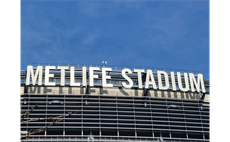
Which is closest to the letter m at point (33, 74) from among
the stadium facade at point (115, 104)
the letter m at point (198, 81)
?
the stadium facade at point (115, 104)

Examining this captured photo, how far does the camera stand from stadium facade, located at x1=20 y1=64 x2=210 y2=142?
3684 centimetres

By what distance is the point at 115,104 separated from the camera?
4006 cm

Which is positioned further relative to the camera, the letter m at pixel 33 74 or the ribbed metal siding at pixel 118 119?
the letter m at pixel 33 74

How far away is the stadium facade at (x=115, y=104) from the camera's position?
36.8m

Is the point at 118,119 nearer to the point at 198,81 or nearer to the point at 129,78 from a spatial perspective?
the point at 129,78

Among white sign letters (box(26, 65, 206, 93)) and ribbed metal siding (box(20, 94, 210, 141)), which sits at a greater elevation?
white sign letters (box(26, 65, 206, 93))

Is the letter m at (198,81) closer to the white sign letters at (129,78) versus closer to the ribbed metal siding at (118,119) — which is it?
the white sign letters at (129,78)

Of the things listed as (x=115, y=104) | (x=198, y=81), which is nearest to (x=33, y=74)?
(x=115, y=104)

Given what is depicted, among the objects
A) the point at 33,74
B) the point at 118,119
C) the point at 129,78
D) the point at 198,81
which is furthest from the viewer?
the point at 198,81

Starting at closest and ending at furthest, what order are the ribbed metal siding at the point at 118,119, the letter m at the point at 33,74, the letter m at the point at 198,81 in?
the ribbed metal siding at the point at 118,119 < the letter m at the point at 33,74 < the letter m at the point at 198,81

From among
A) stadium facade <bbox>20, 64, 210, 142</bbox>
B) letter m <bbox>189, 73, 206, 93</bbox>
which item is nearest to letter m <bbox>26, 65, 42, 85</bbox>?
stadium facade <bbox>20, 64, 210, 142</bbox>

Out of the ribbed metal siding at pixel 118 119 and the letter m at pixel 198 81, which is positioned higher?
the letter m at pixel 198 81

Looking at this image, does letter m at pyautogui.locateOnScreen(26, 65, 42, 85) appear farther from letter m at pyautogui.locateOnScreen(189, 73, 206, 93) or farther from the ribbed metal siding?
letter m at pyautogui.locateOnScreen(189, 73, 206, 93)

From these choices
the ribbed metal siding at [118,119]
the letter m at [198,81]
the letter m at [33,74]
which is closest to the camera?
the ribbed metal siding at [118,119]
